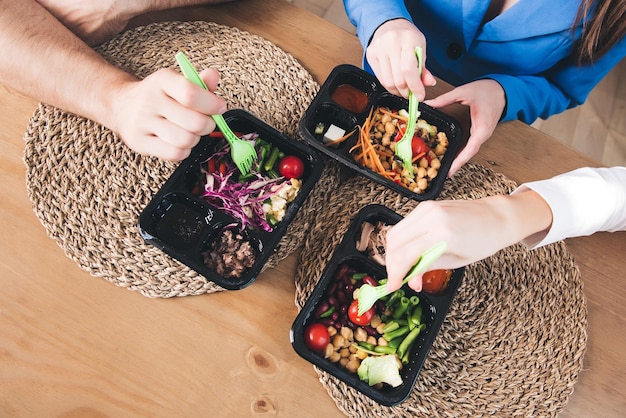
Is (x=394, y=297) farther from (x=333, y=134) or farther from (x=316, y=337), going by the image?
(x=333, y=134)

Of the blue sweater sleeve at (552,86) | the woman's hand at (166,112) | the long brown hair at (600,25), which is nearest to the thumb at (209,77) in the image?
the woman's hand at (166,112)

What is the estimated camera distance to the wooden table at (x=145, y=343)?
0.92 meters

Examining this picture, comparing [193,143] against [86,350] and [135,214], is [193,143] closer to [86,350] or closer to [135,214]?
[135,214]

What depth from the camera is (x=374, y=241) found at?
3.25 feet

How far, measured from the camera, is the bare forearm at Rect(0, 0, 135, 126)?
101cm

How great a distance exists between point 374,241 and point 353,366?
0.25 m

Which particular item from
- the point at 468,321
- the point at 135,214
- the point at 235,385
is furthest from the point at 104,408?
the point at 468,321

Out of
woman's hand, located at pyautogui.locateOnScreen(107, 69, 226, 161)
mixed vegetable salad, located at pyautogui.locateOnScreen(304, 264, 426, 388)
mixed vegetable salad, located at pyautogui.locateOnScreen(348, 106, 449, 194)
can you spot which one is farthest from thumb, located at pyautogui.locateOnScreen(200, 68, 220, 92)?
mixed vegetable salad, located at pyautogui.locateOnScreen(304, 264, 426, 388)

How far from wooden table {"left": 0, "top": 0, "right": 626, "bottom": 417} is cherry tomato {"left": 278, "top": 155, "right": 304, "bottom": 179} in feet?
0.62

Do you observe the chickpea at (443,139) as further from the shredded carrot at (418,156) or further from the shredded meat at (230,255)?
the shredded meat at (230,255)

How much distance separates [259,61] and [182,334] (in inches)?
25.8

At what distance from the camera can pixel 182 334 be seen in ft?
3.18

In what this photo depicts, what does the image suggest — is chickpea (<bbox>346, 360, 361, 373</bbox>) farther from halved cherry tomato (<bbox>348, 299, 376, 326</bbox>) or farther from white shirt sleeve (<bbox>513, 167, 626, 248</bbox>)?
white shirt sleeve (<bbox>513, 167, 626, 248</bbox>)

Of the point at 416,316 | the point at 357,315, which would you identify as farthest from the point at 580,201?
the point at 357,315
